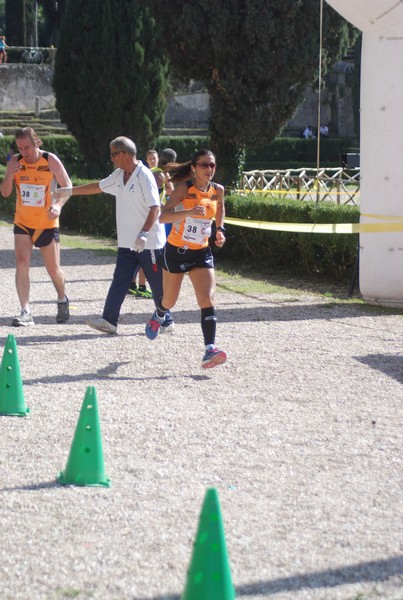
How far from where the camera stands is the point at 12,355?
702 cm

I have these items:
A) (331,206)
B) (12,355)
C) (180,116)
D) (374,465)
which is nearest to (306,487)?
(374,465)

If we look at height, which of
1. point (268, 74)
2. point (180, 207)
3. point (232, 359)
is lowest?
point (232, 359)

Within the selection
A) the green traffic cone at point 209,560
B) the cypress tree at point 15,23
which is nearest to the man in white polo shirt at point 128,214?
the green traffic cone at point 209,560

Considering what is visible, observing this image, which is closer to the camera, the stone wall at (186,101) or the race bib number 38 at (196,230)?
the race bib number 38 at (196,230)

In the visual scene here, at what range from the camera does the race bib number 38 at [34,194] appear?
33.1 feet

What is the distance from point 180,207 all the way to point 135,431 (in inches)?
95.2

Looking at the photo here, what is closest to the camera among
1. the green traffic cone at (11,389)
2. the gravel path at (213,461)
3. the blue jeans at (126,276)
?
the gravel path at (213,461)

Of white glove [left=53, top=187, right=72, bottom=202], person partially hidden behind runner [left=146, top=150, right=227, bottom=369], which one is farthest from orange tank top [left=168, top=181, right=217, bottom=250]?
white glove [left=53, top=187, right=72, bottom=202]

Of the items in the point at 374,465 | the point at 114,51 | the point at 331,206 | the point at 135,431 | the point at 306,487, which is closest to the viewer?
the point at 306,487

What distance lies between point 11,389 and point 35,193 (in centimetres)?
353

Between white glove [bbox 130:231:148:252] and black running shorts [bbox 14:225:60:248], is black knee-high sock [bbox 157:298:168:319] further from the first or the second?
black running shorts [bbox 14:225:60:248]

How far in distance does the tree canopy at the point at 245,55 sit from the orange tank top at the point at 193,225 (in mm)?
11152

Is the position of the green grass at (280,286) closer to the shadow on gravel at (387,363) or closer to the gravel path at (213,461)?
the gravel path at (213,461)

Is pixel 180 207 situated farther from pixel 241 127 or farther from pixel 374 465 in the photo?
pixel 241 127
